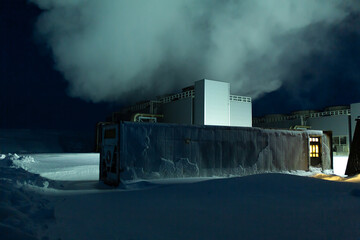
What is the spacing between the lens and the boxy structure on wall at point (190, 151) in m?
9.11

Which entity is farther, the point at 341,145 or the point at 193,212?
the point at 341,145

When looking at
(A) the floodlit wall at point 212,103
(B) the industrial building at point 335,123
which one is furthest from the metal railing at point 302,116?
(A) the floodlit wall at point 212,103

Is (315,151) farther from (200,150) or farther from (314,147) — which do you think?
(200,150)

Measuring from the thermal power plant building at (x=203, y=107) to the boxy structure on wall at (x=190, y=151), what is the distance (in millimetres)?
11218

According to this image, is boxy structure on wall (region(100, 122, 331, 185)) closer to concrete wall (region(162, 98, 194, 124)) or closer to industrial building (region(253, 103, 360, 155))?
concrete wall (region(162, 98, 194, 124))

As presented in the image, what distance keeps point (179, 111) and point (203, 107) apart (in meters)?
3.60

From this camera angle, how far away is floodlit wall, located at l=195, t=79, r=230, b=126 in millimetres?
24016

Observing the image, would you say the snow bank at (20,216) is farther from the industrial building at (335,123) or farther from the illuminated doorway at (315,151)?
the industrial building at (335,123)

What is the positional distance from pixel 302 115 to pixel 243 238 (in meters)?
34.4

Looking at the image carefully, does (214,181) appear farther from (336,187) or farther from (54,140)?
(54,140)

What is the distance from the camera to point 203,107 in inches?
945

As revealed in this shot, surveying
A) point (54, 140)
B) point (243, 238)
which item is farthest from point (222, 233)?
point (54, 140)

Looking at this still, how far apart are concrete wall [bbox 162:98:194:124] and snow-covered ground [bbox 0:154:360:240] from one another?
17685 millimetres

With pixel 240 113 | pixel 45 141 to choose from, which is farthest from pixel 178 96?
pixel 45 141
